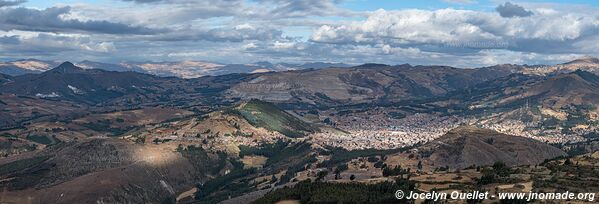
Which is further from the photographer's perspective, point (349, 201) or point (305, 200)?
point (305, 200)

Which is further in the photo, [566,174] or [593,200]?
[566,174]

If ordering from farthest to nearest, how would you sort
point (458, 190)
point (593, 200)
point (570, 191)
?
point (458, 190)
point (570, 191)
point (593, 200)

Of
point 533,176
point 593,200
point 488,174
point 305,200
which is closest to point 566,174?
point 533,176

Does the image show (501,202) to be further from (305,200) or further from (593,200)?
(305,200)

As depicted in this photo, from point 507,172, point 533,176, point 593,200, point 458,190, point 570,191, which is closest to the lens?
point 593,200

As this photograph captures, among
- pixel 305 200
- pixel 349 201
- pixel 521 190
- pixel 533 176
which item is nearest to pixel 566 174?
pixel 533 176

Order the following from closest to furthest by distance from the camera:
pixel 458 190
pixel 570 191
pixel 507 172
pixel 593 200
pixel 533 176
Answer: pixel 593 200, pixel 570 191, pixel 458 190, pixel 533 176, pixel 507 172

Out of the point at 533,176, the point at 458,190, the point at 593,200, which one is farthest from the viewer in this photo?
the point at 533,176

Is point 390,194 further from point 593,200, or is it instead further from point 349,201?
point 593,200

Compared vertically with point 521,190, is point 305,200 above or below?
below
